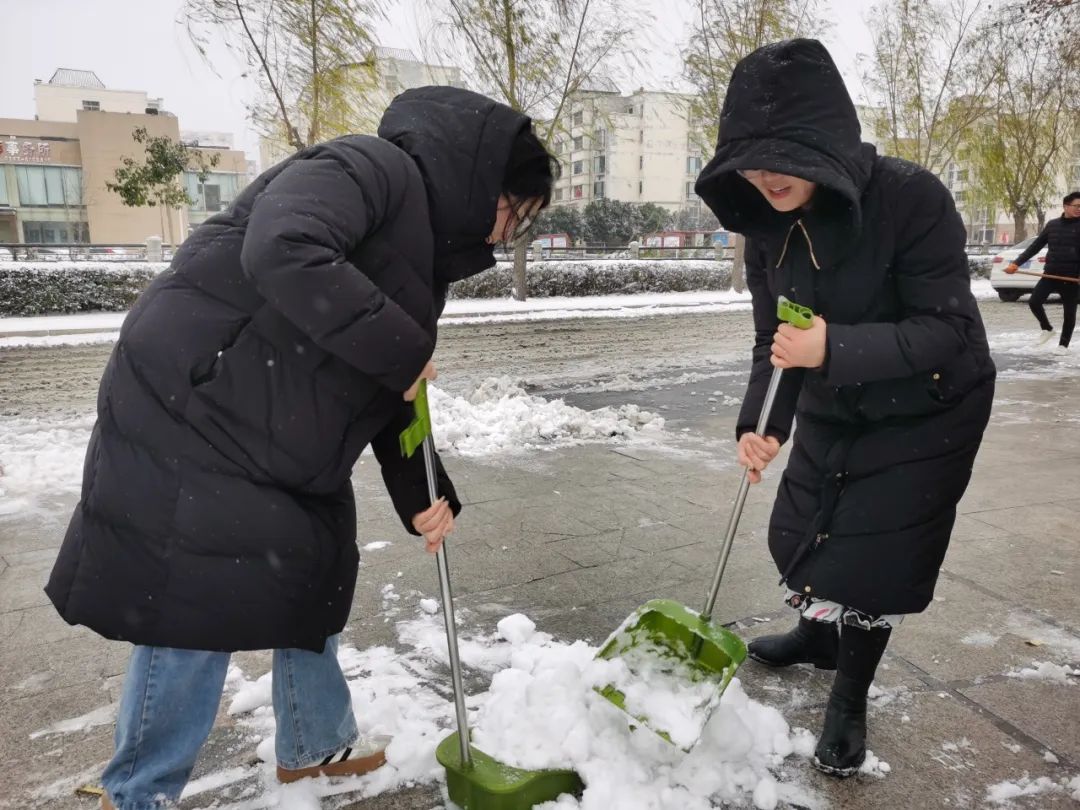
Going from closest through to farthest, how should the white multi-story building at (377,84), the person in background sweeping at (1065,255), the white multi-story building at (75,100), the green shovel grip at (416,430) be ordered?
1. the green shovel grip at (416,430)
2. the person in background sweeping at (1065,255)
3. the white multi-story building at (377,84)
4. the white multi-story building at (75,100)

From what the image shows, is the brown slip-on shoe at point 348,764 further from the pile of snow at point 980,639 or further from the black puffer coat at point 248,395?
the pile of snow at point 980,639

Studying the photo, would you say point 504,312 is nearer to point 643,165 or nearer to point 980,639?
point 980,639

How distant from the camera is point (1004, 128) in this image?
1081 inches

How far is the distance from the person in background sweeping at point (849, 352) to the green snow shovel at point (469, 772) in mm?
775

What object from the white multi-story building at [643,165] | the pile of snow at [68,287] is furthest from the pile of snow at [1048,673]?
the white multi-story building at [643,165]

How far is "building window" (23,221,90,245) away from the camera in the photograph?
52844 millimetres

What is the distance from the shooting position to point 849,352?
1.88 metres

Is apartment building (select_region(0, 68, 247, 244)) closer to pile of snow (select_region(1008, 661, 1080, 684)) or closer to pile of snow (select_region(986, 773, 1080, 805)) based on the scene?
pile of snow (select_region(1008, 661, 1080, 684))

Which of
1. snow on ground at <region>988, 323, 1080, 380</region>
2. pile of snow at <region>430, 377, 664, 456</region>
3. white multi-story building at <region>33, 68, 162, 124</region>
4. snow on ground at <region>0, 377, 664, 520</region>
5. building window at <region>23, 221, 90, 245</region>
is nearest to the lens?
snow on ground at <region>0, 377, 664, 520</region>

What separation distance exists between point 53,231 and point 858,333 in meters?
62.0

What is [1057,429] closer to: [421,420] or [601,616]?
[601,616]

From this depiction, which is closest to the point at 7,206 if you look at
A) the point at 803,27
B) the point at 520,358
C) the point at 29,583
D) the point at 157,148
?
the point at 157,148

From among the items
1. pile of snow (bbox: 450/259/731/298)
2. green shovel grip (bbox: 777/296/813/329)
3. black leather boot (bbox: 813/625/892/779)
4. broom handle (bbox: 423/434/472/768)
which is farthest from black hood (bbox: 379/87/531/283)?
pile of snow (bbox: 450/259/731/298)

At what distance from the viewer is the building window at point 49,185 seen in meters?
51.1
